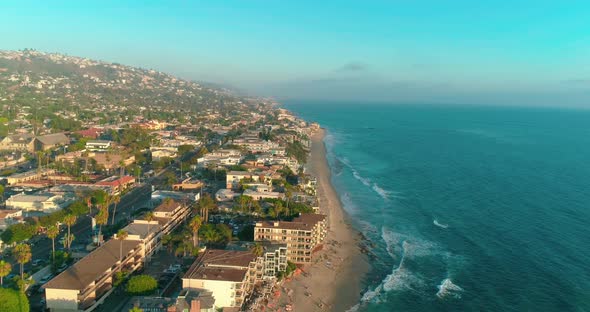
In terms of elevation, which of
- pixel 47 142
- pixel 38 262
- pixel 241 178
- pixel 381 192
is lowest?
pixel 38 262

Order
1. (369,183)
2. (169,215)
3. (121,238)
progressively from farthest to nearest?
1. (369,183)
2. (169,215)
3. (121,238)

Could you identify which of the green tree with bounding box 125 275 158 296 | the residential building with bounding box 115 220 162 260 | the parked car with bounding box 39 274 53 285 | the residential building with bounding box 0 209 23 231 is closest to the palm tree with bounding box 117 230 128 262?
the residential building with bounding box 115 220 162 260

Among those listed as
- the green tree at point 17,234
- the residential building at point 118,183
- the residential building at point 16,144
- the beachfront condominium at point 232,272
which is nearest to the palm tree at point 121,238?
the beachfront condominium at point 232,272

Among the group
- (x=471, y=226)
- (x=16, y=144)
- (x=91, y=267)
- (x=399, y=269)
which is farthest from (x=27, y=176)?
(x=471, y=226)

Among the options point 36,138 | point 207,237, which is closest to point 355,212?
point 207,237

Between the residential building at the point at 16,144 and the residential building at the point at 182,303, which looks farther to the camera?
the residential building at the point at 16,144

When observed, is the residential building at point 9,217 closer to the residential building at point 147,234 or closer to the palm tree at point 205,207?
the residential building at point 147,234

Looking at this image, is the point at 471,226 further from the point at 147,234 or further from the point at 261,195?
the point at 147,234
